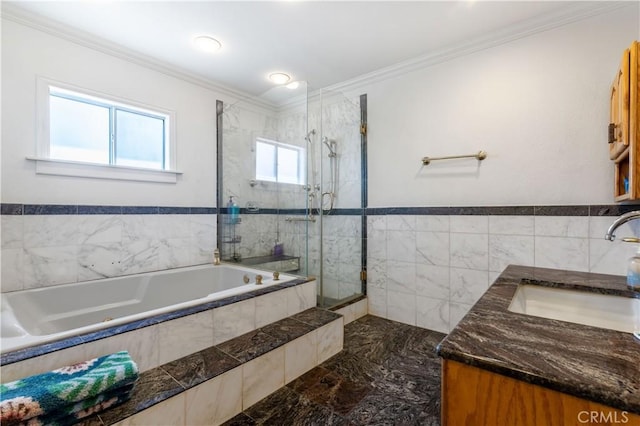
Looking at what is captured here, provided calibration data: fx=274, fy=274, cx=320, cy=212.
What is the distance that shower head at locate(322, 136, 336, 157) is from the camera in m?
2.68

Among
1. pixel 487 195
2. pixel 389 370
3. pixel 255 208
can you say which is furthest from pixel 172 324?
pixel 487 195

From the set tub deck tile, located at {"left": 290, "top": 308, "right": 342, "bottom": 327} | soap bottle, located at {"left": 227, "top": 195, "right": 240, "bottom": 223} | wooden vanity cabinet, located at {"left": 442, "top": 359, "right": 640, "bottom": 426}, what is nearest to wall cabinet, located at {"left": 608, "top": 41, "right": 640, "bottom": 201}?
wooden vanity cabinet, located at {"left": 442, "top": 359, "right": 640, "bottom": 426}

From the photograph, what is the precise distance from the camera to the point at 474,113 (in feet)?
7.26

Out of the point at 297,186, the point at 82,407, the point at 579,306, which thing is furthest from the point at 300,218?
the point at 579,306

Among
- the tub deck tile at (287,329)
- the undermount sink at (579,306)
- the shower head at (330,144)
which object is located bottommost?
the tub deck tile at (287,329)

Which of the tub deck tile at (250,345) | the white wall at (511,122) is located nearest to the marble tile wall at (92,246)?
the tub deck tile at (250,345)

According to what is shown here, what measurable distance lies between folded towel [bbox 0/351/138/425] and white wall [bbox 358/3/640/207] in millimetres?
2296

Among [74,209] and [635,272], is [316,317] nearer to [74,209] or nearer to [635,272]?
[635,272]

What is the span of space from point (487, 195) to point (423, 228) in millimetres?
566

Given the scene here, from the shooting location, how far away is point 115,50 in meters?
2.24

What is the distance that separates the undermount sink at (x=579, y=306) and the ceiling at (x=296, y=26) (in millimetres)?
1818

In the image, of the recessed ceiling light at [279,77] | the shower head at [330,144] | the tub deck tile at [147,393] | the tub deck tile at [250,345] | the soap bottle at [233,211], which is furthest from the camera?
the soap bottle at [233,211]

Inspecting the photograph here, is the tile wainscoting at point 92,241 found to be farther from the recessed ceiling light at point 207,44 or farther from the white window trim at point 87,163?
the recessed ceiling light at point 207,44

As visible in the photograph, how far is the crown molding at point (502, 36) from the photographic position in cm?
176
